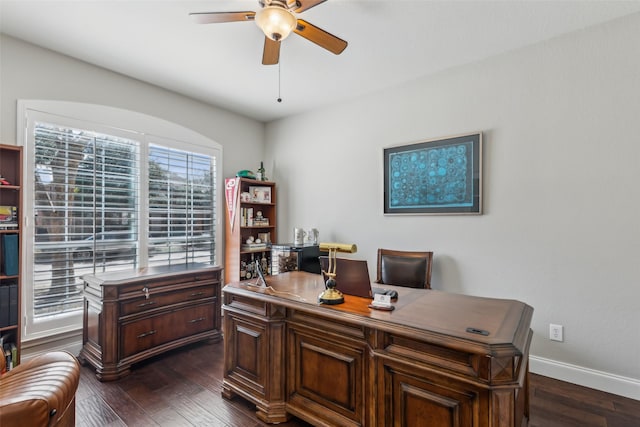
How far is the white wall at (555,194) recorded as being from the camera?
228 cm

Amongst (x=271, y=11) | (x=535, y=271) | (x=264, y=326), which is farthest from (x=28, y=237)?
(x=535, y=271)

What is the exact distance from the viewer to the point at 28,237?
2604 millimetres

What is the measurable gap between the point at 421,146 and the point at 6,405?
3356mm

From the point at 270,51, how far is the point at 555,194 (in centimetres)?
250

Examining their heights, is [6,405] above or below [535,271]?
below

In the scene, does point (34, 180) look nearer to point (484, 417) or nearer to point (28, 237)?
point (28, 237)

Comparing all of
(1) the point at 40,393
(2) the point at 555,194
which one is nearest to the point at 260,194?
(1) the point at 40,393

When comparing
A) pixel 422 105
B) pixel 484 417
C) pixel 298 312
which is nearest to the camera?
pixel 484 417

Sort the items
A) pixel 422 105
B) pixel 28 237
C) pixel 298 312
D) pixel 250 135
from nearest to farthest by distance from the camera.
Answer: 1. pixel 298 312
2. pixel 28 237
3. pixel 422 105
4. pixel 250 135

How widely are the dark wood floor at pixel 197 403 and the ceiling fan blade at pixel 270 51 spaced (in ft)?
8.06

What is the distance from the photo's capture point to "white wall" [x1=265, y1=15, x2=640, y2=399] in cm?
228

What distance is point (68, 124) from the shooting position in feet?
9.31

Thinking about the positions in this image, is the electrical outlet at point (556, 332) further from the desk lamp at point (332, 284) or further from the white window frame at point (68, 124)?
the white window frame at point (68, 124)

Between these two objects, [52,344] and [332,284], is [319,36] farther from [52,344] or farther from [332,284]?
[52,344]
